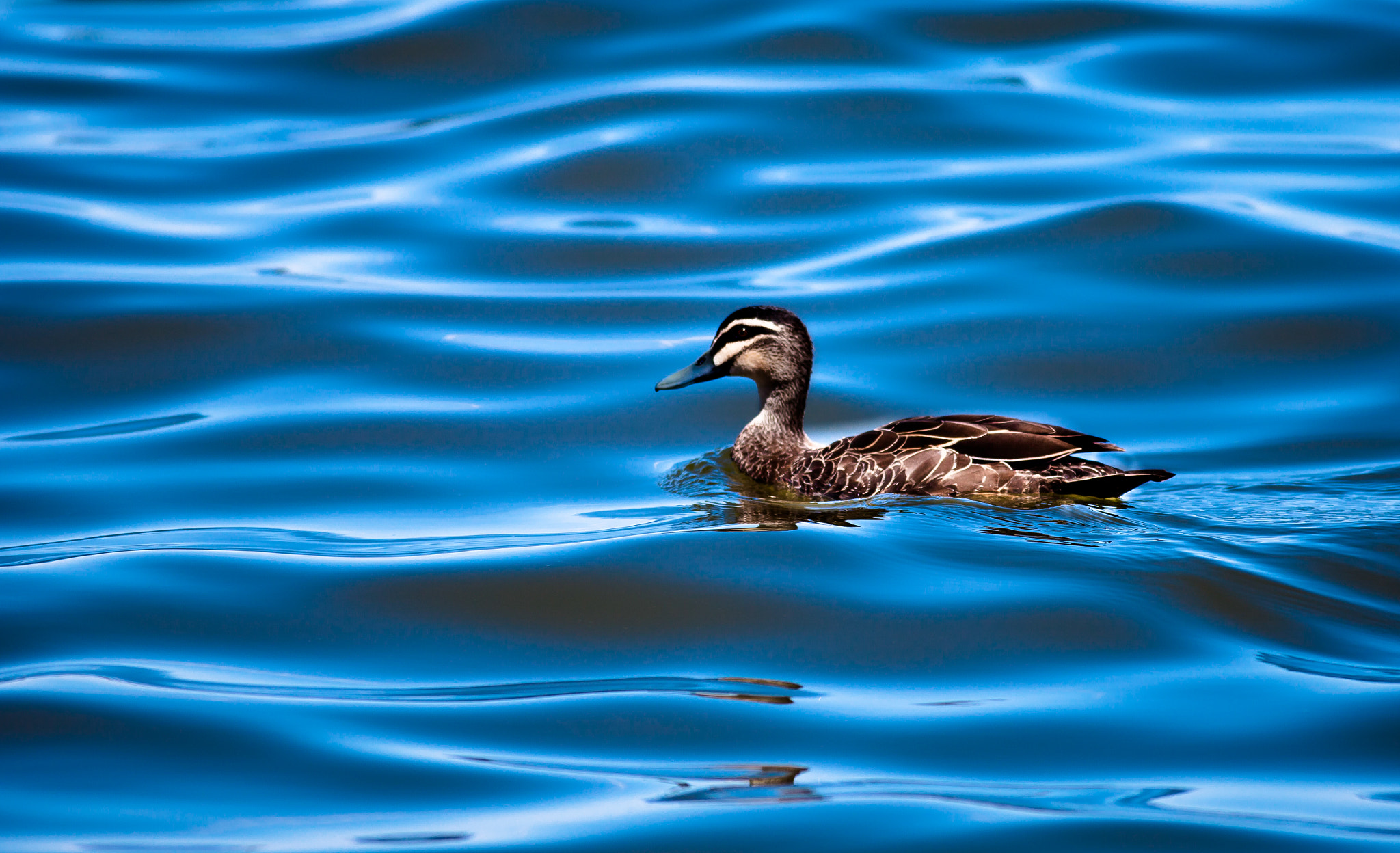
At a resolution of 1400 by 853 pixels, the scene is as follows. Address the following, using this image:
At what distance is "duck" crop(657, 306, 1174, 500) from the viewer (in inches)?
314

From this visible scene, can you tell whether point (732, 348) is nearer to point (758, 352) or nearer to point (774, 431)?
point (758, 352)

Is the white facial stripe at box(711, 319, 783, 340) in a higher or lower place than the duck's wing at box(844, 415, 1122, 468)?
higher

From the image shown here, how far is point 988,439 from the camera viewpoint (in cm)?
802

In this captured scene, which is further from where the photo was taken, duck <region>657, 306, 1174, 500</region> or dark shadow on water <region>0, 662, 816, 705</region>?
duck <region>657, 306, 1174, 500</region>

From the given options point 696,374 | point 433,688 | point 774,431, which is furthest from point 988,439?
point 433,688

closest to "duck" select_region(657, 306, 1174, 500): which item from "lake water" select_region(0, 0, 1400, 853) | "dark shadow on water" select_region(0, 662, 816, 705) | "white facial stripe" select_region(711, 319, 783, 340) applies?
"white facial stripe" select_region(711, 319, 783, 340)

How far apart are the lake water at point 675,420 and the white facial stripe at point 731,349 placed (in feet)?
2.21

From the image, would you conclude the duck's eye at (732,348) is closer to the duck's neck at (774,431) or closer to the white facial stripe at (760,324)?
the white facial stripe at (760,324)

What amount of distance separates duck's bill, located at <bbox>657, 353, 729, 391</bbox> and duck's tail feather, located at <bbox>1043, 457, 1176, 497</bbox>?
216 centimetres

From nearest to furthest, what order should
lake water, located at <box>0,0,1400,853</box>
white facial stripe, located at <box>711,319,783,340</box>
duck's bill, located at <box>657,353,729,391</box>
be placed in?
1. lake water, located at <box>0,0,1400,853</box>
2. white facial stripe, located at <box>711,319,783,340</box>
3. duck's bill, located at <box>657,353,729,391</box>

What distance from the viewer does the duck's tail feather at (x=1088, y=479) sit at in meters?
7.88

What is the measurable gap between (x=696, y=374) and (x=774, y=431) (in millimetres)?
587

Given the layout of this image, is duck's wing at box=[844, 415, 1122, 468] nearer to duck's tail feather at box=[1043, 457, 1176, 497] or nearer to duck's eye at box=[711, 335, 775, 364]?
duck's tail feather at box=[1043, 457, 1176, 497]

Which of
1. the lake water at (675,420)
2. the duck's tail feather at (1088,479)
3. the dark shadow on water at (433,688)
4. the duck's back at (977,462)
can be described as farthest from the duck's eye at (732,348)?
the dark shadow on water at (433,688)
